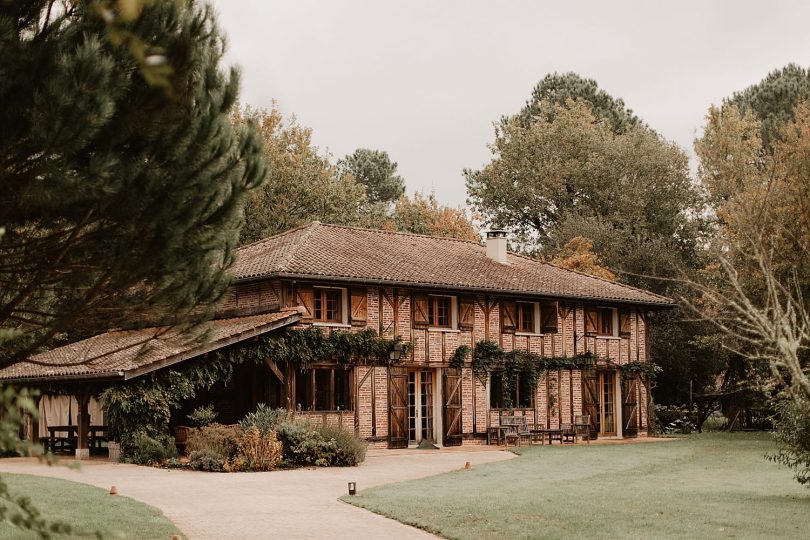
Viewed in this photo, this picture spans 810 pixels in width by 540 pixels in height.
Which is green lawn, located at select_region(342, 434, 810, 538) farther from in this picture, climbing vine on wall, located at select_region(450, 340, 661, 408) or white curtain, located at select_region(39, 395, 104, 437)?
white curtain, located at select_region(39, 395, 104, 437)

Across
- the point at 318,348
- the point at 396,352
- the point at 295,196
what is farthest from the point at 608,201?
the point at 318,348

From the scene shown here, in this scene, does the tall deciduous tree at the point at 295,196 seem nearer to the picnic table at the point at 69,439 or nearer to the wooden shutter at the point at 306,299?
the wooden shutter at the point at 306,299

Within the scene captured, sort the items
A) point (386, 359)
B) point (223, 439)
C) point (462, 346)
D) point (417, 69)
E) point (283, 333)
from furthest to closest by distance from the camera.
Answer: point (417, 69), point (462, 346), point (386, 359), point (283, 333), point (223, 439)

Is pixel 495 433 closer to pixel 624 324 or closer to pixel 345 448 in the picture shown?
pixel 624 324

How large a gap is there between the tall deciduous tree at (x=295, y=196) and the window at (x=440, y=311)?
12594 millimetres

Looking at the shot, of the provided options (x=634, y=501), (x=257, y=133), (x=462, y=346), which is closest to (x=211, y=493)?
(x=634, y=501)

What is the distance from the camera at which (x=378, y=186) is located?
241 ft

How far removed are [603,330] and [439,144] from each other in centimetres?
3087

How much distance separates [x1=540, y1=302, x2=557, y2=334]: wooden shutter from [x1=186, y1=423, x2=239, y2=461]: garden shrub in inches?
512

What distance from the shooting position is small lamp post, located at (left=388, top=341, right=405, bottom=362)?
27688mm

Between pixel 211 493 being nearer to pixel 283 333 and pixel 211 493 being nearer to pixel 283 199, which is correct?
pixel 283 333

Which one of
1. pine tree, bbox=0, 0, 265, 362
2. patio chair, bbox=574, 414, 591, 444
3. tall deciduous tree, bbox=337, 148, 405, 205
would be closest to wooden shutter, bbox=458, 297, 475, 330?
patio chair, bbox=574, 414, 591, 444

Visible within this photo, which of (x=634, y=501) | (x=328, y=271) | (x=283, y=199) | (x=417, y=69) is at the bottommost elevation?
(x=634, y=501)

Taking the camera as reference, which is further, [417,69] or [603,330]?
[417,69]
